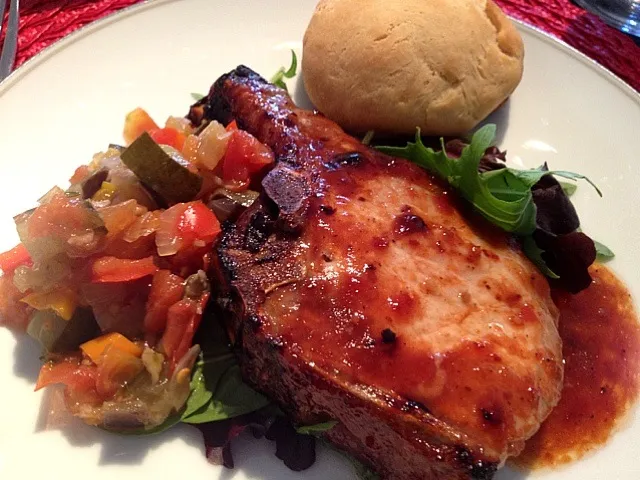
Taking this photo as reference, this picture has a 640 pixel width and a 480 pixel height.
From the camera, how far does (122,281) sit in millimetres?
2807

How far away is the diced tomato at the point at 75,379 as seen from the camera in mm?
2701

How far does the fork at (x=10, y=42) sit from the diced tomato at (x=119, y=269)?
87.7 inches

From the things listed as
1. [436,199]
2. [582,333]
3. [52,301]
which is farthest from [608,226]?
[52,301]

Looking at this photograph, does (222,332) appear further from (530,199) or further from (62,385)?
(530,199)

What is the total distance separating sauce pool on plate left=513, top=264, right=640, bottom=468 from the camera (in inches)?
104

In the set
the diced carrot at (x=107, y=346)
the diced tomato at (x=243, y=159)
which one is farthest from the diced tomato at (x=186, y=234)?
the diced carrot at (x=107, y=346)

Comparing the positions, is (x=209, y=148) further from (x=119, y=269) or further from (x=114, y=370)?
(x=114, y=370)

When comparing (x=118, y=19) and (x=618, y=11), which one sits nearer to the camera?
(x=118, y=19)

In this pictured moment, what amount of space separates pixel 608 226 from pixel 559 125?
0.85 metres

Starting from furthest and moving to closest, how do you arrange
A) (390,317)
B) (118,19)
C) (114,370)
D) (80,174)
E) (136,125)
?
(118,19) < (136,125) < (80,174) < (114,370) < (390,317)

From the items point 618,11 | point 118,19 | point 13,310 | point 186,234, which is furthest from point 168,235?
point 618,11

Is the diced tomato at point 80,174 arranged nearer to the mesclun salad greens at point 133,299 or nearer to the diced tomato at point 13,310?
the mesclun salad greens at point 133,299

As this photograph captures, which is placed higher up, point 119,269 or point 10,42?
point 10,42

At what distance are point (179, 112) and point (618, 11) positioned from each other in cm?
368
